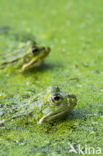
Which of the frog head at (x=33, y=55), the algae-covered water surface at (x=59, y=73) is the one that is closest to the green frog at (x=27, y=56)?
the frog head at (x=33, y=55)

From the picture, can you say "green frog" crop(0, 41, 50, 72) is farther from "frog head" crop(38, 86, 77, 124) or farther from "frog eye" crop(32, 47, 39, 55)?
"frog head" crop(38, 86, 77, 124)

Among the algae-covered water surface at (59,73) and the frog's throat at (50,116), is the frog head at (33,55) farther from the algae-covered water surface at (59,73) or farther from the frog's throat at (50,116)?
the frog's throat at (50,116)

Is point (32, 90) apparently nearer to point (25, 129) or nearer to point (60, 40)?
point (25, 129)

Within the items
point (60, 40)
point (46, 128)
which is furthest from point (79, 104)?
point (60, 40)

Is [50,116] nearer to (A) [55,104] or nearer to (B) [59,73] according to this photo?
(A) [55,104]

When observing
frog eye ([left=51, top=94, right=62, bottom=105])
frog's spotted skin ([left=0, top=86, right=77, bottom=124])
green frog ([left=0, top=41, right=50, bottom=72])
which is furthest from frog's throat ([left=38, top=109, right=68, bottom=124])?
green frog ([left=0, top=41, right=50, bottom=72])

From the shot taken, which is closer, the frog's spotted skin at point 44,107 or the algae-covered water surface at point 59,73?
the algae-covered water surface at point 59,73
